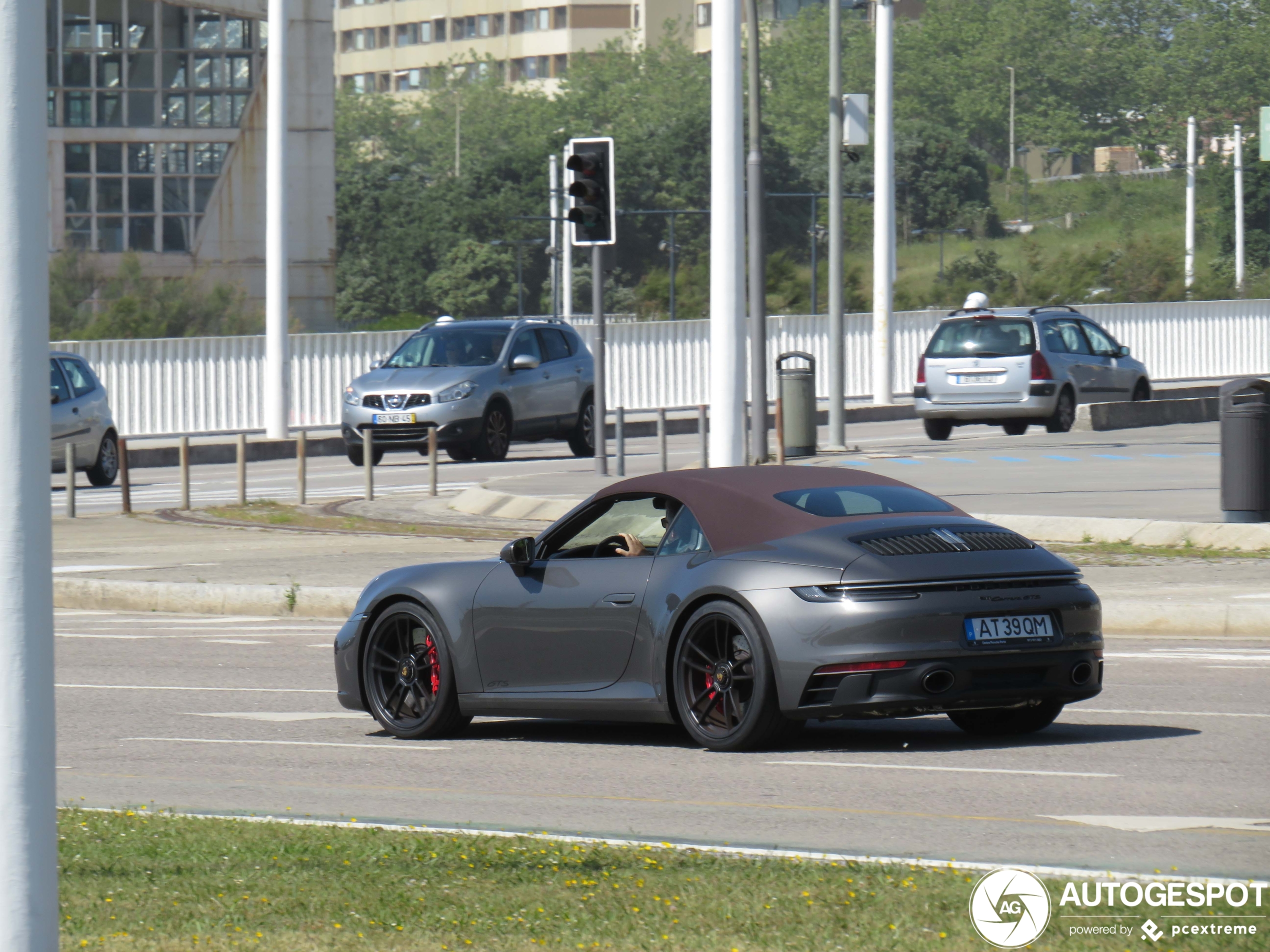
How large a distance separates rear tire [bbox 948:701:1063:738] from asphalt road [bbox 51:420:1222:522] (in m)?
9.50

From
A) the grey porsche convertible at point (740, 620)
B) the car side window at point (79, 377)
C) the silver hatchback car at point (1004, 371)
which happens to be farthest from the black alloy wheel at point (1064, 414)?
the grey porsche convertible at point (740, 620)

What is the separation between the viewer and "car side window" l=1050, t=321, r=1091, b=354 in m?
32.2

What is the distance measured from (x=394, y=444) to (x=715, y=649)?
2102 centimetres

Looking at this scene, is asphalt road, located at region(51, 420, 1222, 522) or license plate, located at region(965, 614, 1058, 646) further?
asphalt road, located at region(51, 420, 1222, 522)

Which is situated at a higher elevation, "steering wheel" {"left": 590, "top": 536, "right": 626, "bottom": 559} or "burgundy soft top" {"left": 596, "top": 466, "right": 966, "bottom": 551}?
"burgundy soft top" {"left": 596, "top": 466, "right": 966, "bottom": 551}

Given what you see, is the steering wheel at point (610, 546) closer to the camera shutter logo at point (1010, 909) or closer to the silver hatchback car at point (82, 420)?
the camera shutter logo at point (1010, 909)

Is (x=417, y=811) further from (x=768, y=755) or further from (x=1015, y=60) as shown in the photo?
(x=1015, y=60)

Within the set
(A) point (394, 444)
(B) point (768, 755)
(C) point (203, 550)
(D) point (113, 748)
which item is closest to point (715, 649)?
(B) point (768, 755)

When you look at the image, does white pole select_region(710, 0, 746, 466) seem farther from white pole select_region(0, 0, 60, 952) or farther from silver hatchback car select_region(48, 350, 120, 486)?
white pole select_region(0, 0, 60, 952)

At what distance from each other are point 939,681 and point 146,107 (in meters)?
61.5

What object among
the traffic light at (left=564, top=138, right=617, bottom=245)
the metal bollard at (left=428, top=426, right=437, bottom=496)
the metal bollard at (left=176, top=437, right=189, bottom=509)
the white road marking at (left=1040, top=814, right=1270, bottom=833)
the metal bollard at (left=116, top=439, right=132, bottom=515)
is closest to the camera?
the white road marking at (left=1040, top=814, right=1270, bottom=833)

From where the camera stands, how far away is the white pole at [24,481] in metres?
4.55

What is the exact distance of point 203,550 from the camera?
20031 mm

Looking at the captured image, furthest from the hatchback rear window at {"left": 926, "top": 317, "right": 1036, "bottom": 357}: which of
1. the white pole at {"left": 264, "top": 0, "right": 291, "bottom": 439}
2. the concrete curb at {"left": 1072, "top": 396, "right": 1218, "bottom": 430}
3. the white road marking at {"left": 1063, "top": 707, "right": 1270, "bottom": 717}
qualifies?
the white road marking at {"left": 1063, "top": 707, "right": 1270, "bottom": 717}
